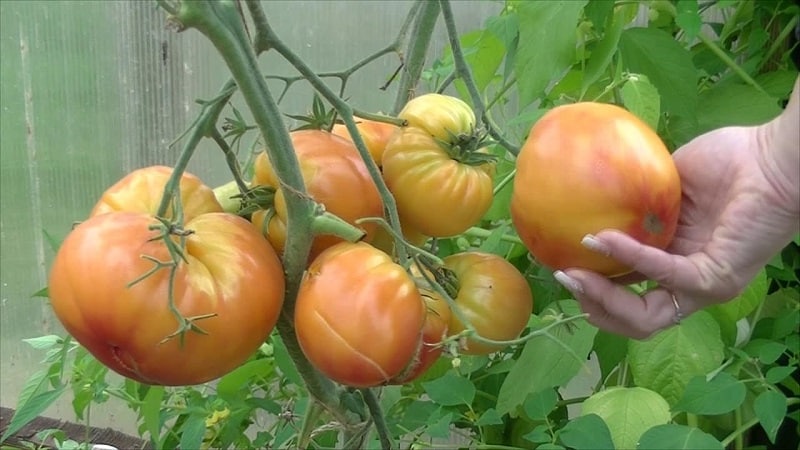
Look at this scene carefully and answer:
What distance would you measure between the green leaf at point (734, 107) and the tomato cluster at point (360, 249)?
14.8 inches

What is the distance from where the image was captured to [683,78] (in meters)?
0.65

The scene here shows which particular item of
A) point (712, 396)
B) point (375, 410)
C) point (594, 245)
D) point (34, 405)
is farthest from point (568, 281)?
point (34, 405)

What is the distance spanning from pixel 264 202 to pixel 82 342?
94 millimetres

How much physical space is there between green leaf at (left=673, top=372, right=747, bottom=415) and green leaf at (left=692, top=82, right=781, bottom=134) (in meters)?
0.23

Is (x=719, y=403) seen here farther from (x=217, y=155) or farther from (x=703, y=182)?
(x=217, y=155)

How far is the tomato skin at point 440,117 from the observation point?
0.38 meters

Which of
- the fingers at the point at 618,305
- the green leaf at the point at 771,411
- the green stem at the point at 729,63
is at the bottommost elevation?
the green leaf at the point at 771,411

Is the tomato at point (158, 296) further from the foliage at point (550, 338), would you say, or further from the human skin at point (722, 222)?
the human skin at point (722, 222)

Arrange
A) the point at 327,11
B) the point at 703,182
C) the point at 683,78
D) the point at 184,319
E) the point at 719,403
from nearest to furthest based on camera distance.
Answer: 1. the point at 184,319
2. the point at 703,182
3. the point at 719,403
4. the point at 683,78
5. the point at 327,11

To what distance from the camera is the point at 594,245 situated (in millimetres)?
340

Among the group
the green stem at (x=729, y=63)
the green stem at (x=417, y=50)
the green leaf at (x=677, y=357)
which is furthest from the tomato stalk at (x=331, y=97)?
the green stem at (x=729, y=63)

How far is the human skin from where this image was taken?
1.34 feet

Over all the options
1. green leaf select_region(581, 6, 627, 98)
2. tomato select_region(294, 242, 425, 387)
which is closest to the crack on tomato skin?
tomato select_region(294, 242, 425, 387)

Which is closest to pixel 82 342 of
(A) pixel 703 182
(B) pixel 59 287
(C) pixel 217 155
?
(B) pixel 59 287
